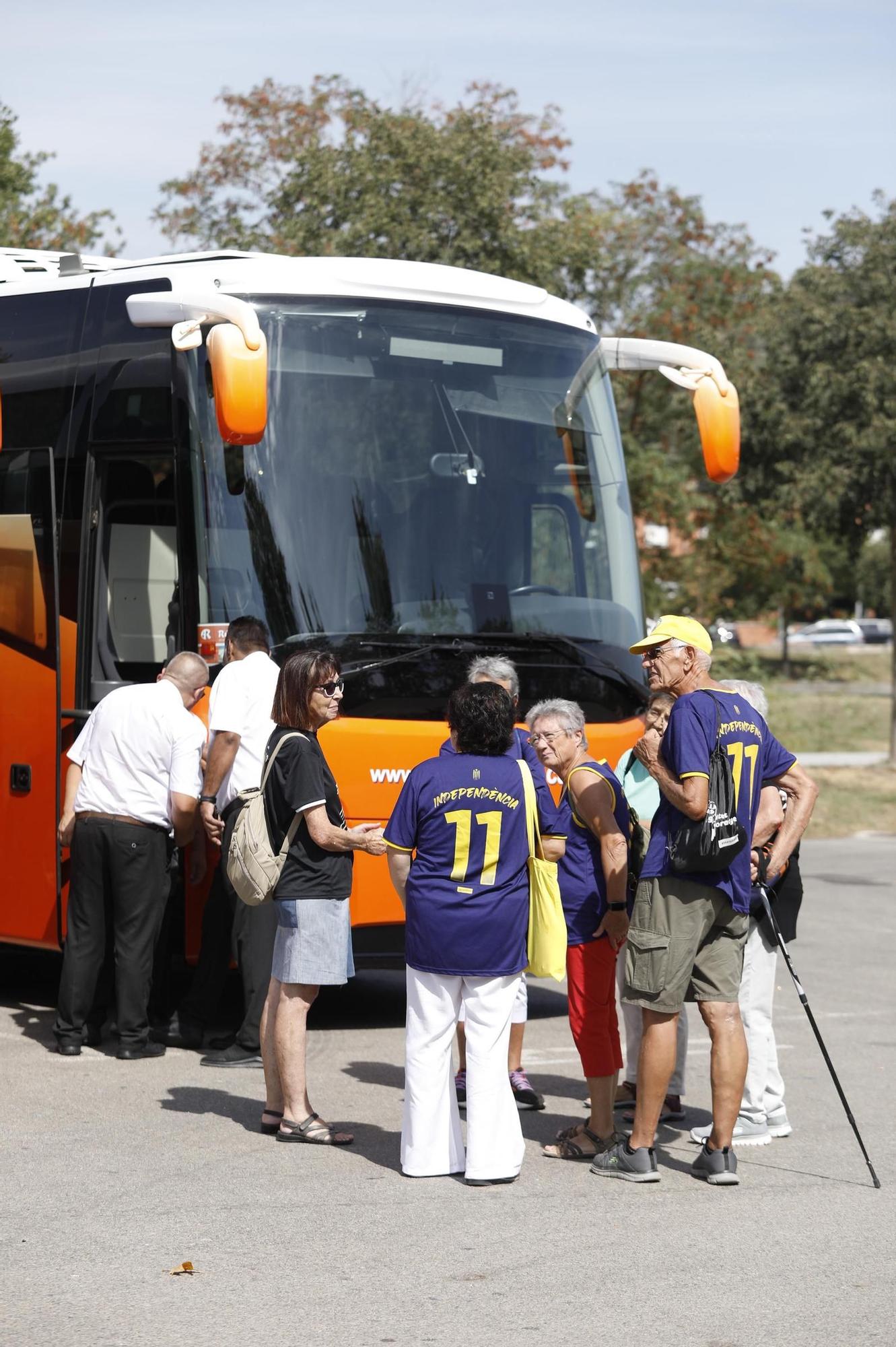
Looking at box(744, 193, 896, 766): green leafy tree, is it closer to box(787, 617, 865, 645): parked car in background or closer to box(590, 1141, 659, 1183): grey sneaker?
box(590, 1141, 659, 1183): grey sneaker

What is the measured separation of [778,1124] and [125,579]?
404cm

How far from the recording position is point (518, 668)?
8.77 meters

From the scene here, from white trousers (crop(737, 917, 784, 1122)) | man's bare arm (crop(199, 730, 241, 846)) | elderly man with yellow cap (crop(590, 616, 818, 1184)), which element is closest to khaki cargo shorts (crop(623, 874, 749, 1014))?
elderly man with yellow cap (crop(590, 616, 818, 1184))

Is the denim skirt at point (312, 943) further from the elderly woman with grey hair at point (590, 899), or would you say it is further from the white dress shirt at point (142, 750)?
the white dress shirt at point (142, 750)

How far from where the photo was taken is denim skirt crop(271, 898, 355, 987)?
6543mm

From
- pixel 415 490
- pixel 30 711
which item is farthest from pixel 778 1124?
pixel 30 711

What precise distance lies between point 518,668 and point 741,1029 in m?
2.92

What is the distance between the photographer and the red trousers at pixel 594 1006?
6.55 m

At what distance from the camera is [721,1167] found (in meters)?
6.21

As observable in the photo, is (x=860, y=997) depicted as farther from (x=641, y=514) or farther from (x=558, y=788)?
(x=641, y=514)

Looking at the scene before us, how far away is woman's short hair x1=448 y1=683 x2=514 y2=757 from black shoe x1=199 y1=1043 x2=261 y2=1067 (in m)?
2.51

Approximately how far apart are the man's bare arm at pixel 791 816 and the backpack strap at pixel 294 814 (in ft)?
5.74

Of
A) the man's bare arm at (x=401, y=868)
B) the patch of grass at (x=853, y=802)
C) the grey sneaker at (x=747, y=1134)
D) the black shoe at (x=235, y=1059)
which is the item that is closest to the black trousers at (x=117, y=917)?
the black shoe at (x=235, y=1059)

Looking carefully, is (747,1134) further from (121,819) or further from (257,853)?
(121,819)
